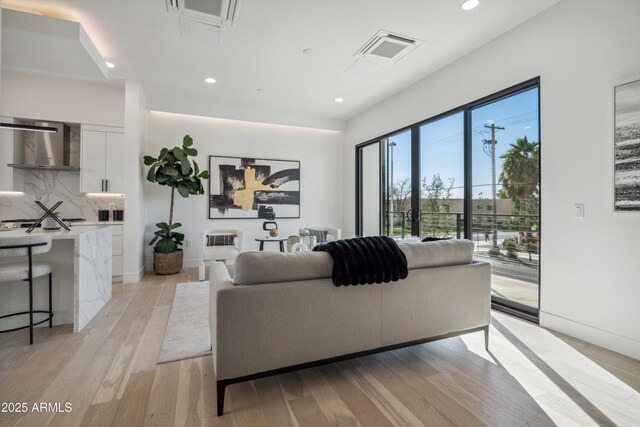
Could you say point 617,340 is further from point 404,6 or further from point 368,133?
point 368,133

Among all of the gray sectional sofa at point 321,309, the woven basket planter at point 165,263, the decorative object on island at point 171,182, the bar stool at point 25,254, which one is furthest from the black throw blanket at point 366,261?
the woven basket planter at point 165,263

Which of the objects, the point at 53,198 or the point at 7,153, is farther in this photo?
the point at 53,198

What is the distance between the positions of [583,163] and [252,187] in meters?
4.82

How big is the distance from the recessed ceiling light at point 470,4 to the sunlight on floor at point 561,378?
115 inches

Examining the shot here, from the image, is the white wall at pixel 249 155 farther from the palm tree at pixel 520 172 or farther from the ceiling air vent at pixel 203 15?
the palm tree at pixel 520 172

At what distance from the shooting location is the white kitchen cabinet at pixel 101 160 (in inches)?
177

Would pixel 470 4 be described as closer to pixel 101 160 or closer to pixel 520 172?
pixel 520 172

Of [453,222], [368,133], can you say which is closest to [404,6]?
[453,222]

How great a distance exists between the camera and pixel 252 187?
592cm

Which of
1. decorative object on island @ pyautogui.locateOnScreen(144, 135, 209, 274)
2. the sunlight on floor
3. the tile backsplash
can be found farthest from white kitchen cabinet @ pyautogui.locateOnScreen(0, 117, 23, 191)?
the sunlight on floor

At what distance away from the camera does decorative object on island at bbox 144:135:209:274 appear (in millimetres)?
4758

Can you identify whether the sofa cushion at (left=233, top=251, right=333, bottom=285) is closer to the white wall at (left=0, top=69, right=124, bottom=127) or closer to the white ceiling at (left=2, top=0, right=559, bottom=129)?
the white ceiling at (left=2, top=0, right=559, bottom=129)

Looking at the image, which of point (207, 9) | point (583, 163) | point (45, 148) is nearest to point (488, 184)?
point (583, 163)

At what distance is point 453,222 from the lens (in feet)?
13.6
